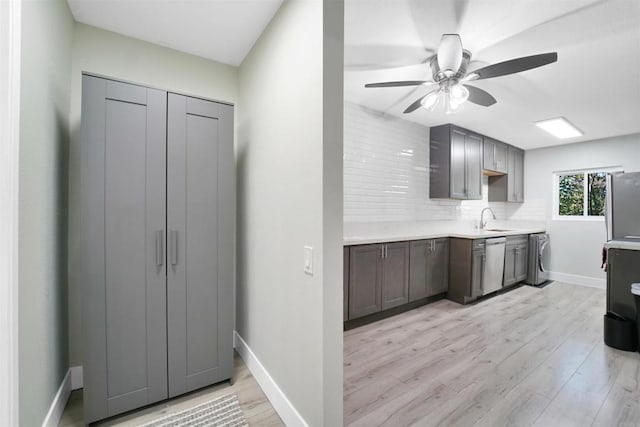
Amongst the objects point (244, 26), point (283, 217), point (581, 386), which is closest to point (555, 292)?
point (581, 386)

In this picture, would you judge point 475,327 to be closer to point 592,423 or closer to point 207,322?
point 592,423

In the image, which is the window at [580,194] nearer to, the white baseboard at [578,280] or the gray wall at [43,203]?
the white baseboard at [578,280]

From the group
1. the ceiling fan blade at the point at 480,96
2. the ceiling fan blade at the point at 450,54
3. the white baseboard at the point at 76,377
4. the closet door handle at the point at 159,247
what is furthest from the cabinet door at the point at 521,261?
the white baseboard at the point at 76,377

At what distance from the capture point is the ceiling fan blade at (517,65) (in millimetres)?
1661

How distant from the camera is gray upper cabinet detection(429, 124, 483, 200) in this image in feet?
13.3

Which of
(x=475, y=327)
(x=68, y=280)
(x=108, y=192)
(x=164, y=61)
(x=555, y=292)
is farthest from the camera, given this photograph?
(x=555, y=292)

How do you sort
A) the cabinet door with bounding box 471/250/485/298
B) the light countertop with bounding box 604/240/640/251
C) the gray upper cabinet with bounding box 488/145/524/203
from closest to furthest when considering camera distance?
the light countertop with bounding box 604/240/640/251
the cabinet door with bounding box 471/250/485/298
the gray upper cabinet with bounding box 488/145/524/203

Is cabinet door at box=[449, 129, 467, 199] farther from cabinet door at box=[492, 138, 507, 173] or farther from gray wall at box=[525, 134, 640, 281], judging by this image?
gray wall at box=[525, 134, 640, 281]

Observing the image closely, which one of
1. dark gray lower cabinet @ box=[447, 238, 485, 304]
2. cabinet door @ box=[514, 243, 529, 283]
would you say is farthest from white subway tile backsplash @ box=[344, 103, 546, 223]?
cabinet door @ box=[514, 243, 529, 283]

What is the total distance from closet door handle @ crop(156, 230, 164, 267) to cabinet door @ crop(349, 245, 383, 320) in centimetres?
175

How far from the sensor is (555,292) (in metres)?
4.38

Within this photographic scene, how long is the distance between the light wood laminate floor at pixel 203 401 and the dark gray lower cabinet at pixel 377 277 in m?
1.28

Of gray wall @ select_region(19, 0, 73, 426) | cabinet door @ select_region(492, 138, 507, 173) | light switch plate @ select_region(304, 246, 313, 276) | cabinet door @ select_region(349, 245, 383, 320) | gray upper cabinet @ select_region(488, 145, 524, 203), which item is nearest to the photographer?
gray wall @ select_region(19, 0, 73, 426)

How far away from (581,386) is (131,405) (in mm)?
3087
